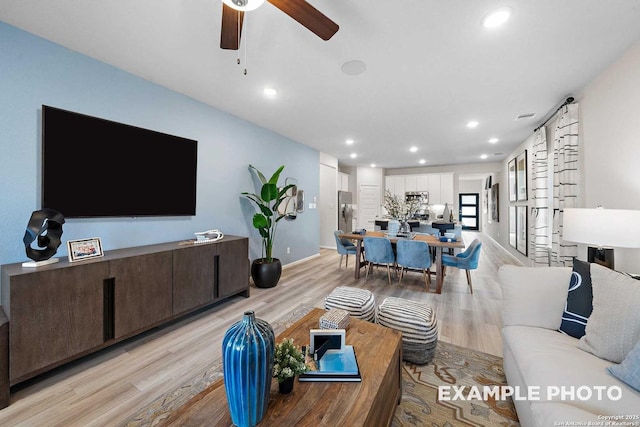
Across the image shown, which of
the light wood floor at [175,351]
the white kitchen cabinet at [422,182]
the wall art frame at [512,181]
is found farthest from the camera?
the white kitchen cabinet at [422,182]

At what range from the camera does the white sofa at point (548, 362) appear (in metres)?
0.99

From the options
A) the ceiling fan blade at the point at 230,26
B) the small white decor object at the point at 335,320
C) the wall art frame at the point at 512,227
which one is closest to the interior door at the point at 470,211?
the wall art frame at the point at 512,227

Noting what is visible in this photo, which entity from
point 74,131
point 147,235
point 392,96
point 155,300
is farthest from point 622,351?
point 74,131

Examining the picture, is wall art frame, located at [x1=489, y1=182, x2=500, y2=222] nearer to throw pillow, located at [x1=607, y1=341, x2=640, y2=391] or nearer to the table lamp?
the table lamp

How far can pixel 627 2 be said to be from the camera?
166 cm

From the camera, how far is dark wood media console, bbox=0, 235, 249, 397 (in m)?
1.65

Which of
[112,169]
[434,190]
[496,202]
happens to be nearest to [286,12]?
[112,169]

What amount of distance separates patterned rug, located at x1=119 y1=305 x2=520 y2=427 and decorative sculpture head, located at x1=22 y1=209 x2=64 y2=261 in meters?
1.41

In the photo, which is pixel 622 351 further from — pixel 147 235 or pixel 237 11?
pixel 147 235

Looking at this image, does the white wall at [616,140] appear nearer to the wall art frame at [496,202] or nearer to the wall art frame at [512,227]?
the wall art frame at [512,227]

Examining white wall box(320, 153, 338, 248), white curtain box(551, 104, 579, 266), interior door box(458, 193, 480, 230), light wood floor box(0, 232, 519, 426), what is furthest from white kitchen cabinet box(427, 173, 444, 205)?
white curtain box(551, 104, 579, 266)

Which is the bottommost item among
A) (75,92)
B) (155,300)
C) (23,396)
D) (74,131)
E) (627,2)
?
(23,396)

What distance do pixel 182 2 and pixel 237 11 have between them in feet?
2.05

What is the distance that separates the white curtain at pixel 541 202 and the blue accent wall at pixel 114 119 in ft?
14.9
